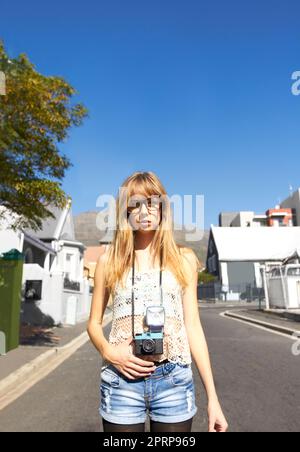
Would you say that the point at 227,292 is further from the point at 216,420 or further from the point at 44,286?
the point at 216,420

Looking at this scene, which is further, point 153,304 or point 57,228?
point 57,228

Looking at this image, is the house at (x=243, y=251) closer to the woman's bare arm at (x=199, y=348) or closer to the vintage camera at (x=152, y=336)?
the woman's bare arm at (x=199, y=348)

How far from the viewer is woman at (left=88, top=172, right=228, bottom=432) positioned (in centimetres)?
166

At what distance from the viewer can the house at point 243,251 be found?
156 feet

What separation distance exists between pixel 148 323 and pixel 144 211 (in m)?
0.56

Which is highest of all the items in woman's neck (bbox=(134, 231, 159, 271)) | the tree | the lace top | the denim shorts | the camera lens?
the tree

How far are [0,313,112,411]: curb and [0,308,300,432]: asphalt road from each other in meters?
0.18

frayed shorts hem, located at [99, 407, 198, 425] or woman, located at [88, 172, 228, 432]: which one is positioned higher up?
woman, located at [88, 172, 228, 432]

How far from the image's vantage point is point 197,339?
1810mm

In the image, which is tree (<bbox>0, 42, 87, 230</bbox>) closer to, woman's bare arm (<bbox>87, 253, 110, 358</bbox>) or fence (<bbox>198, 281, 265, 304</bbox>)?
woman's bare arm (<bbox>87, 253, 110, 358</bbox>)

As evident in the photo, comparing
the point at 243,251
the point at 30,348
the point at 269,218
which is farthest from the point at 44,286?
the point at 269,218

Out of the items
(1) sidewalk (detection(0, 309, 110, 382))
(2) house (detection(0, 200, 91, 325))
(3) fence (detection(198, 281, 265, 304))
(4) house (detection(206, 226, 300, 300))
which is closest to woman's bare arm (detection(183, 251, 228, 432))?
(1) sidewalk (detection(0, 309, 110, 382))

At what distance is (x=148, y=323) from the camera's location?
1619 millimetres

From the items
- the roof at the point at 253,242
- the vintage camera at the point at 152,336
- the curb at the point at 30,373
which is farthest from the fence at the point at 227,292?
the vintage camera at the point at 152,336
